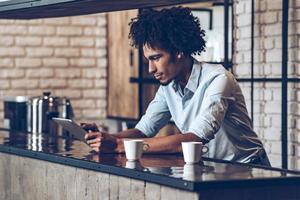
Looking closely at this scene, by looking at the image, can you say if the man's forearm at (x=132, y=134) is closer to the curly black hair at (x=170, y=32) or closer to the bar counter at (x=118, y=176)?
the bar counter at (x=118, y=176)

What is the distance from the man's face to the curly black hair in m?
0.03

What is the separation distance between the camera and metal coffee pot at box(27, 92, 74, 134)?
15.3 feet

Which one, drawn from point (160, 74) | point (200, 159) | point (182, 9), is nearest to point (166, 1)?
point (182, 9)

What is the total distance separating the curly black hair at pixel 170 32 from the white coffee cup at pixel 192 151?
0.62m

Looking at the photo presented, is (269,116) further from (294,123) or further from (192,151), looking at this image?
(192,151)

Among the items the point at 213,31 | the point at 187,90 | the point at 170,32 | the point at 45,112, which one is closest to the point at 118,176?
the point at 187,90

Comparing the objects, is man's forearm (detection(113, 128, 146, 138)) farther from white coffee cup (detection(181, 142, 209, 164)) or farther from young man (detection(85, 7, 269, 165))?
white coffee cup (detection(181, 142, 209, 164))

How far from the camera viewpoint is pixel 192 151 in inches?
115

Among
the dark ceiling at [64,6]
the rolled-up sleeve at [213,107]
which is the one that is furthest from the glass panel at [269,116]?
the rolled-up sleeve at [213,107]

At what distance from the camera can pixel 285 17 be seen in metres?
3.53

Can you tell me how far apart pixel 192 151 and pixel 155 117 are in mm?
816

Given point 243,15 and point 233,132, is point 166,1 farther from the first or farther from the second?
point 243,15

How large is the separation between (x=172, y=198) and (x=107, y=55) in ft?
13.6

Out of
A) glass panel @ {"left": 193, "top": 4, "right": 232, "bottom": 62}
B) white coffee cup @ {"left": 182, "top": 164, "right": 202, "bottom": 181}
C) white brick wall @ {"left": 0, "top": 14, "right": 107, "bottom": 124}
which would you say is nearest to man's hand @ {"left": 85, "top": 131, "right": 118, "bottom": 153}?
white coffee cup @ {"left": 182, "top": 164, "right": 202, "bottom": 181}
